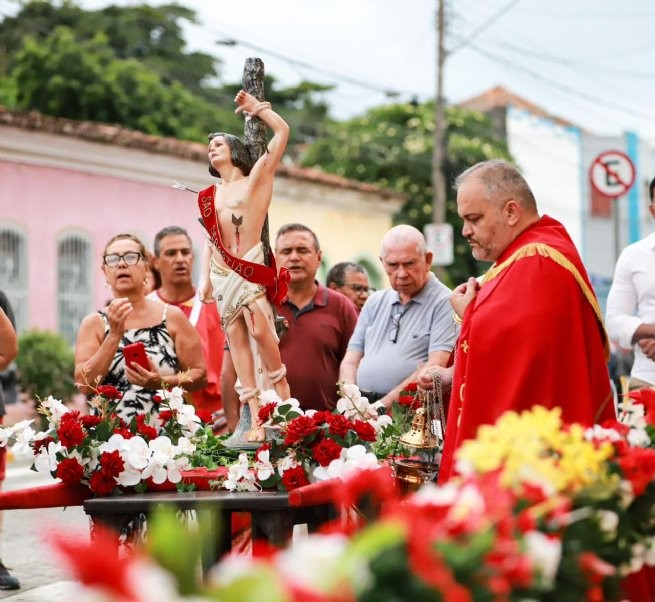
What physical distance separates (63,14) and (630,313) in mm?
41635

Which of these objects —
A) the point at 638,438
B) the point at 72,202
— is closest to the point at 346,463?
the point at 638,438

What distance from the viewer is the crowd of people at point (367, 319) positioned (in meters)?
4.95

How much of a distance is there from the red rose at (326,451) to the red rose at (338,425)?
2.2 inches

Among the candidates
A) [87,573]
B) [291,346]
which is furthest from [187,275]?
[87,573]

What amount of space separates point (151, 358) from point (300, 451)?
1.45m

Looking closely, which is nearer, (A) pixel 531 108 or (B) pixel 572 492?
(B) pixel 572 492

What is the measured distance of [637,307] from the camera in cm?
772

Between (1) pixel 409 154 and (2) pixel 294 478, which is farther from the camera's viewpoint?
(1) pixel 409 154

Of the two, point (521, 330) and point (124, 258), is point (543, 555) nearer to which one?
point (521, 330)

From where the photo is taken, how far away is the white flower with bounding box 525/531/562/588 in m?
2.64

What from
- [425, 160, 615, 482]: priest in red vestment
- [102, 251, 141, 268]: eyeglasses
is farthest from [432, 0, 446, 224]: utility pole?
[425, 160, 615, 482]: priest in red vestment

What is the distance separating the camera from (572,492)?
3.09m

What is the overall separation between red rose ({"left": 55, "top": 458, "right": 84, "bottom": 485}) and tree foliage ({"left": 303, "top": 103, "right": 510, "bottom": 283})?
30.7 metres

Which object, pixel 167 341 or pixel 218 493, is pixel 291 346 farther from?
pixel 218 493
